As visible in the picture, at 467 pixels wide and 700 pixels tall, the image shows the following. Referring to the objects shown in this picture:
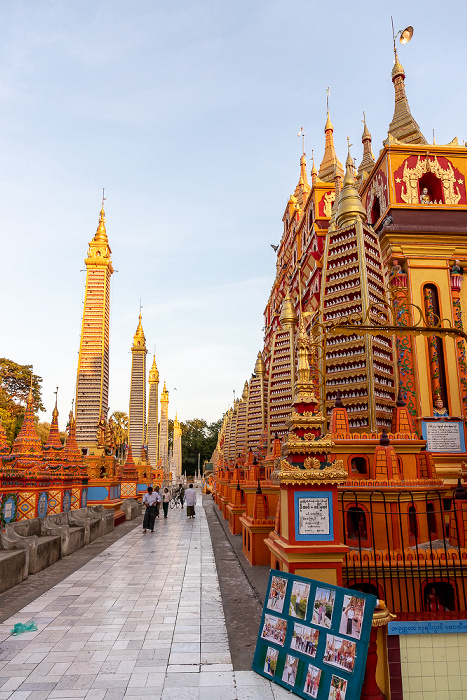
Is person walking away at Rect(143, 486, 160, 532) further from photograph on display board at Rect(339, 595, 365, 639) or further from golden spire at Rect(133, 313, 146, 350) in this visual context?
golden spire at Rect(133, 313, 146, 350)

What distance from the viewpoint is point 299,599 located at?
5.44 metres

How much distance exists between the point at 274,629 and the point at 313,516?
1654 millimetres

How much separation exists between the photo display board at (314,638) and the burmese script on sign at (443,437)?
36.2 feet

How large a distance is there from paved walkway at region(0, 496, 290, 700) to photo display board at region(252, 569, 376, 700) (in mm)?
241

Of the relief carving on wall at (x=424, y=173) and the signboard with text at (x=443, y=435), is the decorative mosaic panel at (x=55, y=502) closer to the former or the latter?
the signboard with text at (x=443, y=435)

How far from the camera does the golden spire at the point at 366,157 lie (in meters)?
25.6

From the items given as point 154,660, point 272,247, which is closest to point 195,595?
point 154,660

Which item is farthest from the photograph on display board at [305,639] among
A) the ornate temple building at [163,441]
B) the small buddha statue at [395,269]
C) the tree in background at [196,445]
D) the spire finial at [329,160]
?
the tree in background at [196,445]

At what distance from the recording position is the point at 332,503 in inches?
276

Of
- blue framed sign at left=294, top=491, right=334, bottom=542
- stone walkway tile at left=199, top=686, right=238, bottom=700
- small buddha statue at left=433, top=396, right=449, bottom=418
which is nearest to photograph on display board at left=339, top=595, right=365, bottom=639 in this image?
stone walkway tile at left=199, top=686, right=238, bottom=700

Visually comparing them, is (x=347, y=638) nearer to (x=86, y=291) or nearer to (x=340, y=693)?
(x=340, y=693)

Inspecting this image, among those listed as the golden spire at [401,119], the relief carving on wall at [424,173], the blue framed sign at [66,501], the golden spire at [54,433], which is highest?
the golden spire at [401,119]

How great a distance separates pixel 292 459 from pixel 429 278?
12.1 m

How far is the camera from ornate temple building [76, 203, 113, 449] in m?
36.2
